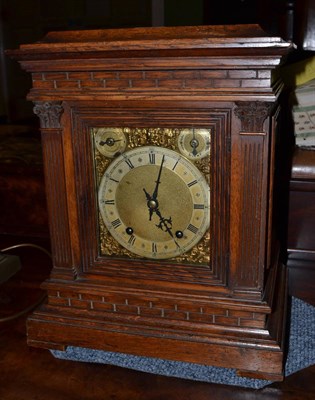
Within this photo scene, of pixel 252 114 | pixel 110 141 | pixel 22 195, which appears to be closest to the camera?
pixel 252 114

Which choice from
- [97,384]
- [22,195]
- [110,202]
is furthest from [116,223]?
[22,195]

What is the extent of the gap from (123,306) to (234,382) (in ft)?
0.79

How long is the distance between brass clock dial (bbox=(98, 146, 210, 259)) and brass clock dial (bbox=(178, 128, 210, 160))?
0.02 meters

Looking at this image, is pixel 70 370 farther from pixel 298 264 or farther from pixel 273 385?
pixel 298 264

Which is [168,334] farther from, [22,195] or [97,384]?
[22,195]

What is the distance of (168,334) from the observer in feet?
3.37

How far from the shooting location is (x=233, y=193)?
954 mm

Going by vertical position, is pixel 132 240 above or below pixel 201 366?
above

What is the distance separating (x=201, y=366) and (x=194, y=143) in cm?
41

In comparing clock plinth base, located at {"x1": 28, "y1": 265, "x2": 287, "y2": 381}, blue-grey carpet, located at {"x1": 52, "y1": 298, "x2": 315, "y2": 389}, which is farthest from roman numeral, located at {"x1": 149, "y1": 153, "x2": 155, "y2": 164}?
blue-grey carpet, located at {"x1": 52, "y1": 298, "x2": 315, "y2": 389}

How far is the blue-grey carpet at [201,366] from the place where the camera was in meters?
1.00

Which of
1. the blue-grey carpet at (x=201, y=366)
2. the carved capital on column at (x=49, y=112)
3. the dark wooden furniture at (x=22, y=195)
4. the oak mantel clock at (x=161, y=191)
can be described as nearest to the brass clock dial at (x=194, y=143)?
the oak mantel clock at (x=161, y=191)

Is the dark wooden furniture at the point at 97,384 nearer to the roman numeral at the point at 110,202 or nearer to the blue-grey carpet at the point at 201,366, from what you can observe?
the blue-grey carpet at the point at 201,366

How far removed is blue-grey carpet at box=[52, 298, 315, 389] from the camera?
100 cm
